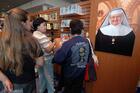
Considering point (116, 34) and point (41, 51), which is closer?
point (41, 51)

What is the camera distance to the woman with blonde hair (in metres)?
1.34

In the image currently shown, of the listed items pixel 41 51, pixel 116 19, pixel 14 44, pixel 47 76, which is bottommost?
pixel 47 76

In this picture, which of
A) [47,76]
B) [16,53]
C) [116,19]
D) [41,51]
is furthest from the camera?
[47,76]

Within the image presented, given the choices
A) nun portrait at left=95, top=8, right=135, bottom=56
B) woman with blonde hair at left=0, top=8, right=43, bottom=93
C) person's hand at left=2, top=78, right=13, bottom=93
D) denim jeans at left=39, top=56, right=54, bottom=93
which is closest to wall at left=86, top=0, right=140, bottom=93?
nun portrait at left=95, top=8, right=135, bottom=56

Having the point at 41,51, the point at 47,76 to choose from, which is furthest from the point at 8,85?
the point at 47,76

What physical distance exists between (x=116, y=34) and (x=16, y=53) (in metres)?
1.41

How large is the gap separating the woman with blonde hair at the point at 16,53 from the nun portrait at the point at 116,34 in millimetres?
1194

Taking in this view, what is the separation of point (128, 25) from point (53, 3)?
7324mm

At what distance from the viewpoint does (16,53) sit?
1338mm

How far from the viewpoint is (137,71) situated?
6.94 feet

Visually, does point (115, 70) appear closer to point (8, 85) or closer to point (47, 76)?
point (47, 76)

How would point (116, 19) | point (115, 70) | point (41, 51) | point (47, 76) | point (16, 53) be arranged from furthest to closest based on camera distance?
point (47, 76) < point (115, 70) < point (116, 19) < point (41, 51) < point (16, 53)

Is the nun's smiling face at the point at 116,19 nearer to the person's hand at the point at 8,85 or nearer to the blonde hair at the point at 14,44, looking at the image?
the blonde hair at the point at 14,44

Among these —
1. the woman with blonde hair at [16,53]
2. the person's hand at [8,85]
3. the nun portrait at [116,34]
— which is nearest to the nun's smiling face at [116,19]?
the nun portrait at [116,34]
